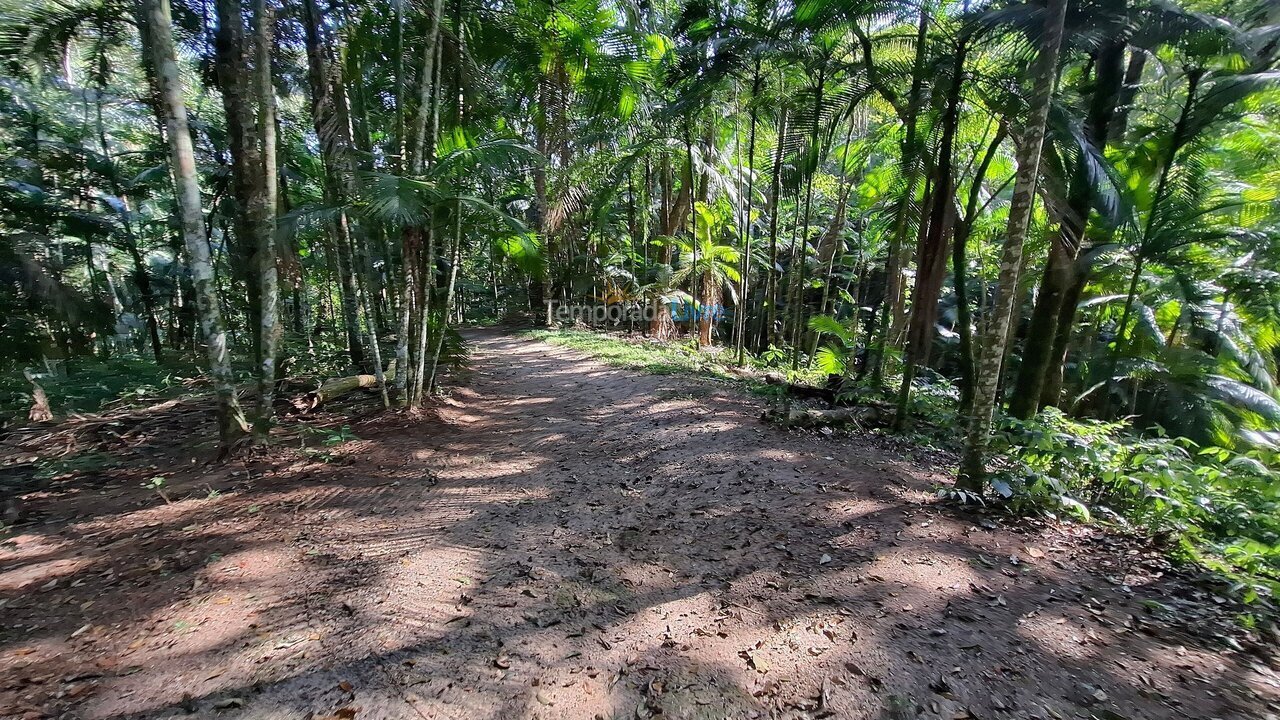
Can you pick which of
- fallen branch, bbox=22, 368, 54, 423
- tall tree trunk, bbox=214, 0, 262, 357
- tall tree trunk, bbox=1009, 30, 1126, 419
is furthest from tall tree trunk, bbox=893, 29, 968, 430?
fallen branch, bbox=22, 368, 54, 423

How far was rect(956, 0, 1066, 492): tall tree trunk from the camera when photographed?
3.88 m

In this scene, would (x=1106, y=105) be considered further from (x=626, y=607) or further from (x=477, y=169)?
(x=626, y=607)

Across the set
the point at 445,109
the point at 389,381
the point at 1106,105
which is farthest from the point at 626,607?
the point at 1106,105

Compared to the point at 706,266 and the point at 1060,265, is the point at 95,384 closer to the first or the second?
the point at 706,266

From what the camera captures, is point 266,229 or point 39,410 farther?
point 39,410

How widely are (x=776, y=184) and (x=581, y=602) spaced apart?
9.50 metres

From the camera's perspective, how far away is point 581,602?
3.41 m

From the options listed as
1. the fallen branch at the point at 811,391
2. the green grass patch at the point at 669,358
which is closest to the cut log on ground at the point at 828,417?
the fallen branch at the point at 811,391

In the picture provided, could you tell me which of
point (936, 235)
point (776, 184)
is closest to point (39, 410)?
point (936, 235)

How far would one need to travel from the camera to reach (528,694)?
2586 millimetres

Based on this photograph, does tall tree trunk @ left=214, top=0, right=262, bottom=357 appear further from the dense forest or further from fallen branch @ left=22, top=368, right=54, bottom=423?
fallen branch @ left=22, top=368, right=54, bottom=423

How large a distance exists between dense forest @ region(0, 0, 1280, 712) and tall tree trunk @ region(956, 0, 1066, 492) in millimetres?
26

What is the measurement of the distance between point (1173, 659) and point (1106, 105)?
753 centimetres

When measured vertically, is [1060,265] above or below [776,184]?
below
